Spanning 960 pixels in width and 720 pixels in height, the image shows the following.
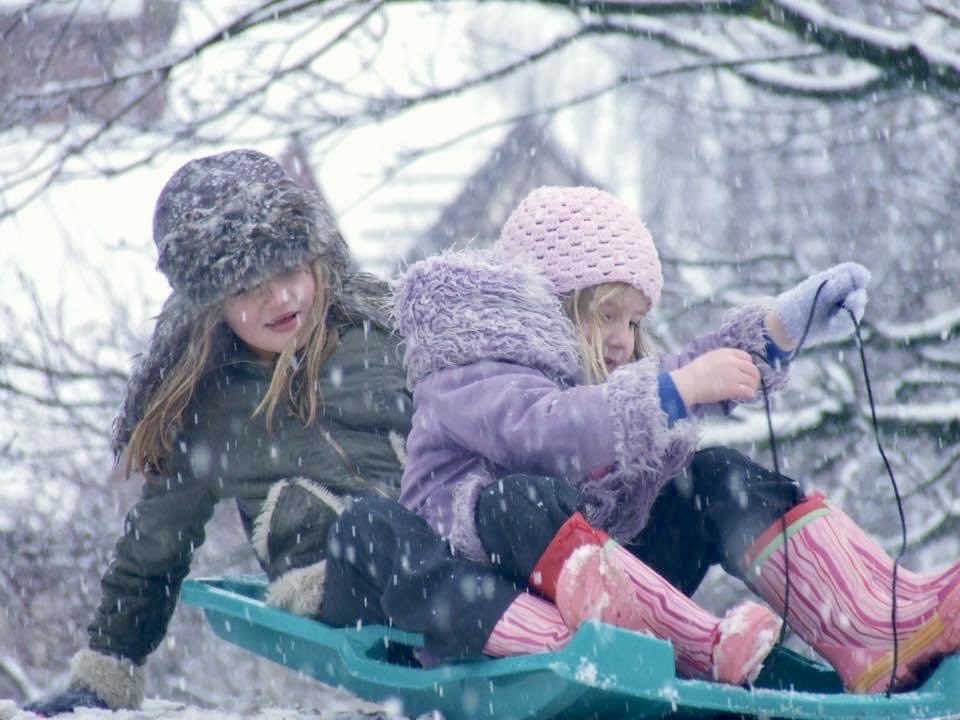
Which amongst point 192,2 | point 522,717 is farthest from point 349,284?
point 192,2

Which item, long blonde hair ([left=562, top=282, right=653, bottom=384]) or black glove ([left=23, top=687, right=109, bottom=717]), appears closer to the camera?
long blonde hair ([left=562, top=282, right=653, bottom=384])

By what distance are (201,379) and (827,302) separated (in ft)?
4.41

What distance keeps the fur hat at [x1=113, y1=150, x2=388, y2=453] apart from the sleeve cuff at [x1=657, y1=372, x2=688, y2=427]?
99 cm

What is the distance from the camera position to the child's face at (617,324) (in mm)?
2484

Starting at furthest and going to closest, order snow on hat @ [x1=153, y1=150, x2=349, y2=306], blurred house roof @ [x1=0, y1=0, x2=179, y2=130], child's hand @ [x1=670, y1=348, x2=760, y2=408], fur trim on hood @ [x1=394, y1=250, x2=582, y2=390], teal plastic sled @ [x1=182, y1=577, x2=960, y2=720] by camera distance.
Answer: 1. blurred house roof @ [x1=0, y1=0, x2=179, y2=130]
2. snow on hat @ [x1=153, y1=150, x2=349, y2=306]
3. fur trim on hood @ [x1=394, y1=250, x2=582, y2=390]
4. child's hand @ [x1=670, y1=348, x2=760, y2=408]
5. teal plastic sled @ [x1=182, y1=577, x2=960, y2=720]

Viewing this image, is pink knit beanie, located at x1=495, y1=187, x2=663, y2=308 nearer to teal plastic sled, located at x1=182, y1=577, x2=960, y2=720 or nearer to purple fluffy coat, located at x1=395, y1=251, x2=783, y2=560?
purple fluffy coat, located at x1=395, y1=251, x2=783, y2=560

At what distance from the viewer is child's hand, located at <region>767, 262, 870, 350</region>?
2.27 m

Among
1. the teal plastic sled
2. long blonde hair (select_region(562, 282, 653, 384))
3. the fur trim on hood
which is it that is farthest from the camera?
long blonde hair (select_region(562, 282, 653, 384))

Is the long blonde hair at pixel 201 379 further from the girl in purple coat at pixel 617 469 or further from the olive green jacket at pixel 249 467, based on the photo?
the girl in purple coat at pixel 617 469

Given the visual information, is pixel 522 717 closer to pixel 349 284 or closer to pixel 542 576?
pixel 542 576

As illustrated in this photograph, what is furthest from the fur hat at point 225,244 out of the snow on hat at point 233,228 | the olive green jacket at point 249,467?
the olive green jacket at point 249,467

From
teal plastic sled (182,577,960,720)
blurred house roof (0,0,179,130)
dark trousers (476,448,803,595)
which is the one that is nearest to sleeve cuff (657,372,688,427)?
dark trousers (476,448,803,595)

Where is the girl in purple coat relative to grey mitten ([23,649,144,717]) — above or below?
above

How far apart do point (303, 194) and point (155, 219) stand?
0.33m
